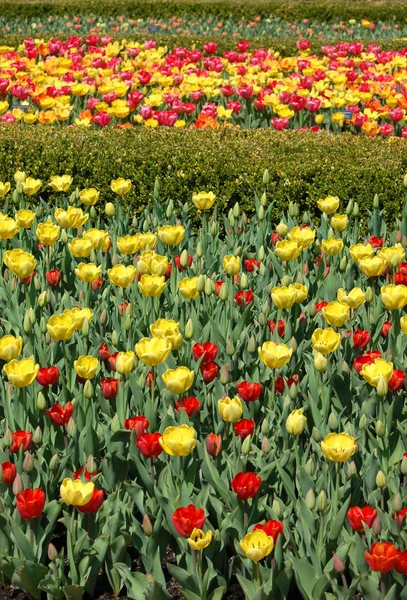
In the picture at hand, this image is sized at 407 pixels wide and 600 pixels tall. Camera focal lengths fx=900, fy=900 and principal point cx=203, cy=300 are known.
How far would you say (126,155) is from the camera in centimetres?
639

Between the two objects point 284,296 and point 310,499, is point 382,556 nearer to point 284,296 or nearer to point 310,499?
point 310,499

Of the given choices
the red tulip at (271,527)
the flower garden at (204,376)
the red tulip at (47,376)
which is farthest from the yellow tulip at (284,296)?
the red tulip at (271,527)

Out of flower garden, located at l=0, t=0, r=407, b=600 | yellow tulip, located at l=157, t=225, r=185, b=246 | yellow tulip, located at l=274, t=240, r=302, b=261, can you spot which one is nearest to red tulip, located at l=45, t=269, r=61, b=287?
flower garden, located at l=0, t=0, r=407, b=600

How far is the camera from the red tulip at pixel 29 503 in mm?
2609

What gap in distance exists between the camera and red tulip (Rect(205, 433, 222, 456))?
2945 millimetres

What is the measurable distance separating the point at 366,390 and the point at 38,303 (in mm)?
1677

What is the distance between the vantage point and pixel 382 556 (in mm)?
2371

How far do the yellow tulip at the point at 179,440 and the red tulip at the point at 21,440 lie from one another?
0.49 meters

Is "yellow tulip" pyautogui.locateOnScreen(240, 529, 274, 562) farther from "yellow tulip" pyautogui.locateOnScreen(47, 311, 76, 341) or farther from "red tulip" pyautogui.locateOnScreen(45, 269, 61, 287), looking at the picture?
"red tulip" pyautogui.locateOnScreen(45, 269, 61, 287)

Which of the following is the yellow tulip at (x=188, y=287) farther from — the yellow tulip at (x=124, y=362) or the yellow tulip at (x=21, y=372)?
the yellow tulip at (x=21, y=372)

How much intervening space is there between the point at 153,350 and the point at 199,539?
88 centimetres

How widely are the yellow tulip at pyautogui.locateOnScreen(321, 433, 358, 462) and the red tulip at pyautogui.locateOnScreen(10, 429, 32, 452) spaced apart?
96cm

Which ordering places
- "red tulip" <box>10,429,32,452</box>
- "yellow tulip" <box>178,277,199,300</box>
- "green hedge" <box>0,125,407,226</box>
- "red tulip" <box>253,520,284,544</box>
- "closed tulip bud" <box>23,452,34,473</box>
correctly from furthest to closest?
"green hedge" <box>0,125,407,226</box> → "yellow tulip" <box>178,277,199,300</box> → "red tulip" <box>10,429,32,452</box> → "closed tulip bud" <box>23,452,34,473</box> → "red tulip" <box>253,520,284,544</box>

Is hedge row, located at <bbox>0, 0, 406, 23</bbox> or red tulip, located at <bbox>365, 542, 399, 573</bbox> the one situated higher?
red tulip, located at <bbox>365, 542, 399, 573</bbox>
